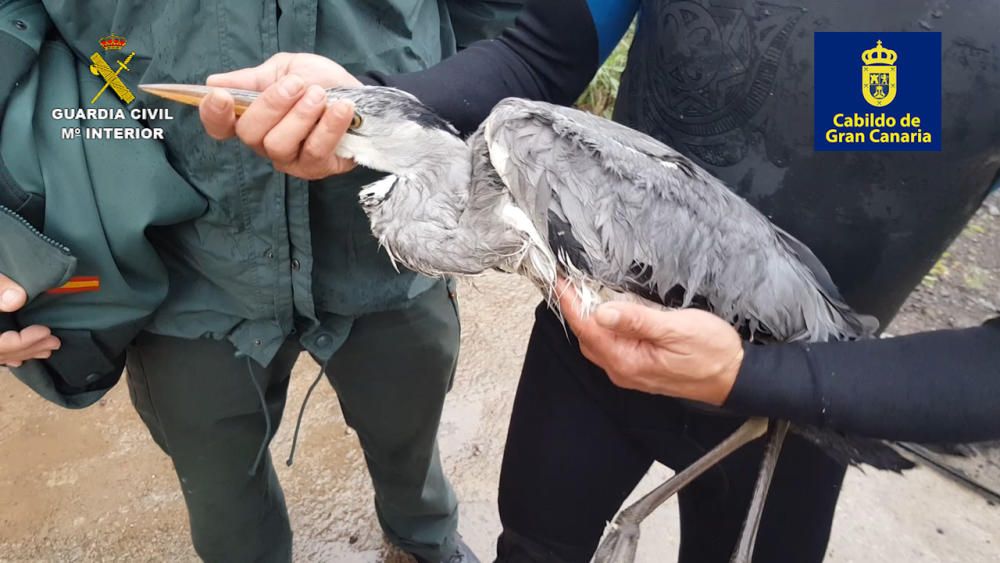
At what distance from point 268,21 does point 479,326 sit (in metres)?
2.31

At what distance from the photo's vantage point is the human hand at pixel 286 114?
132 centimetres

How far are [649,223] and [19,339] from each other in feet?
4.28

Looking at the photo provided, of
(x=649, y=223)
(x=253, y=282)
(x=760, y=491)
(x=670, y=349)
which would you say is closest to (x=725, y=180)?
(x=649, y=223)

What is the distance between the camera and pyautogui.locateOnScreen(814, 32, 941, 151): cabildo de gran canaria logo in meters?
1.21

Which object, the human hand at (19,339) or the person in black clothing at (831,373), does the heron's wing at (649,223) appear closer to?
the person in black clothing at (831,373)

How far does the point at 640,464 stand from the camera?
66.1 inches

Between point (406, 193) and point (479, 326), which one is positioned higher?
point (406, 193)

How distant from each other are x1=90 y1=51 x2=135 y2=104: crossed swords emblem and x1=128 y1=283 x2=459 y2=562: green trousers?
57 cm

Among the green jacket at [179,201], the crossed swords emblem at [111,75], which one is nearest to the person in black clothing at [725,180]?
the green jacket at [179,201]

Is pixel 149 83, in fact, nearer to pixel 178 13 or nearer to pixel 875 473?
pixel 178 13

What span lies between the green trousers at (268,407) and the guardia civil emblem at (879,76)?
3.83ft

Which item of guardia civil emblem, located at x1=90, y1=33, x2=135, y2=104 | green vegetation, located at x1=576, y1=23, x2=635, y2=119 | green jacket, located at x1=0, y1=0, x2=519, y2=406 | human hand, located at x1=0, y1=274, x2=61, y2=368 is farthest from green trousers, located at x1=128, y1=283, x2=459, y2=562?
green vegetation, located at x1=576, y1=23, x2=635, y2=119

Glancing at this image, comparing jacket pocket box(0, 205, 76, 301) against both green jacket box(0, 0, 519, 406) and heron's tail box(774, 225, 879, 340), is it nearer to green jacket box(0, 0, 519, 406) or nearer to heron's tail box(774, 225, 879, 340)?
green jacket box(0, 0, 519, 406)

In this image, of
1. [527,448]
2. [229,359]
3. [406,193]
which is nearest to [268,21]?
[406,193]
